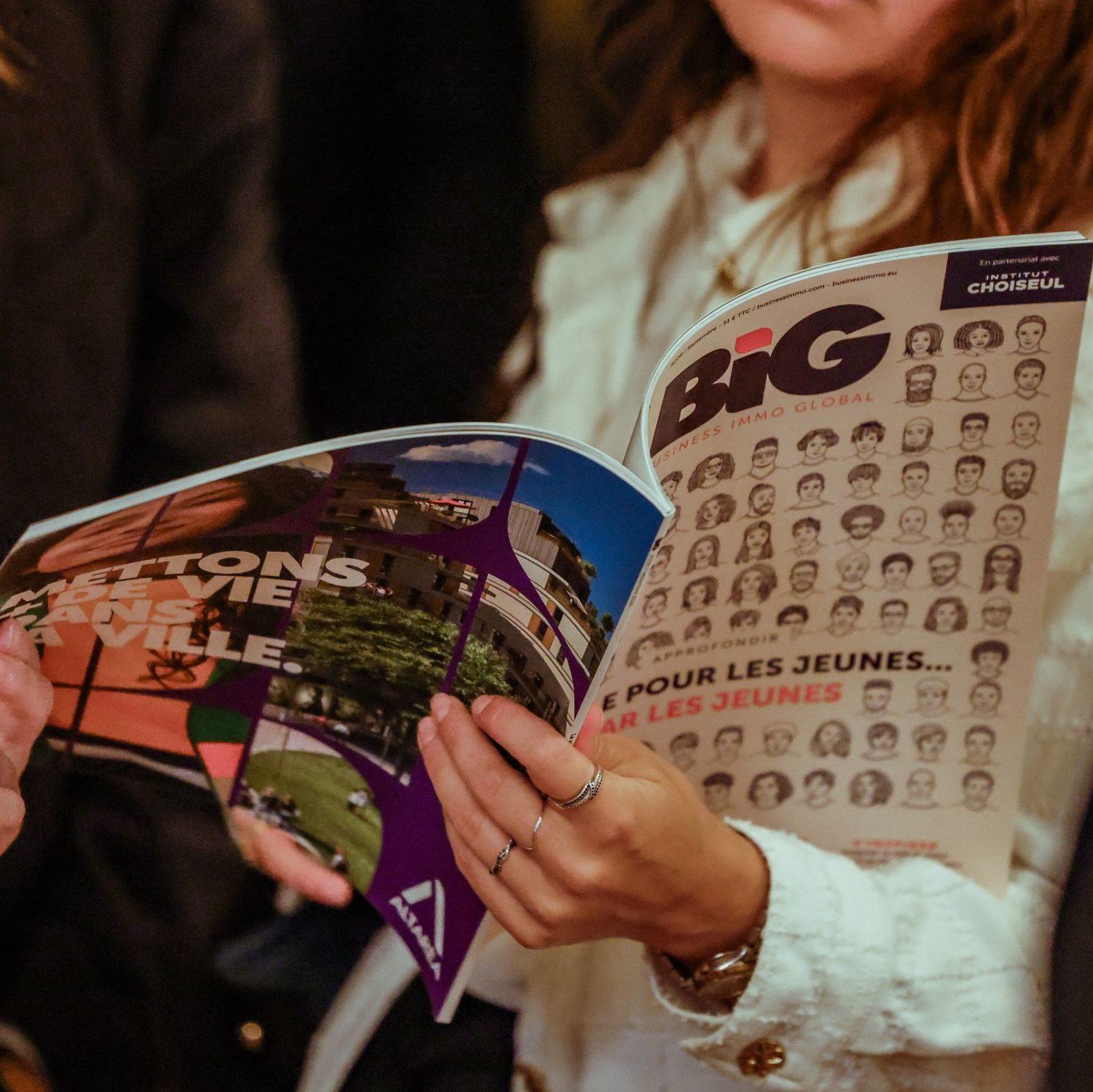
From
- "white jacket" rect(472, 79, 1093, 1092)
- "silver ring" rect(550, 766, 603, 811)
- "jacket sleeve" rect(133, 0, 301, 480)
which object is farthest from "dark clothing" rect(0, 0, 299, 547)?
"silver ring" rect(550, 766, 603, 811)

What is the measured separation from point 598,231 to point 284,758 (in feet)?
1.37

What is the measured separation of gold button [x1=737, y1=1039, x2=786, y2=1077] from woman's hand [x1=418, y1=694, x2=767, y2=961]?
6 centimetres

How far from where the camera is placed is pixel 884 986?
0.54 m

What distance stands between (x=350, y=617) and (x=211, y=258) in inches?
13.7

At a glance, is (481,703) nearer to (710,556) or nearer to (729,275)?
(710,556)

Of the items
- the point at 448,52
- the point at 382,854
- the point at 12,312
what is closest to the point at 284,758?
the point at 382,854

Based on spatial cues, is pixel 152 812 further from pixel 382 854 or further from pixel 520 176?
pixel 520 176

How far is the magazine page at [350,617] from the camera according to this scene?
439 mm

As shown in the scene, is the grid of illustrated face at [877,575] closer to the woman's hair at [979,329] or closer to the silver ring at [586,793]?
the woman's hair at [979,329]

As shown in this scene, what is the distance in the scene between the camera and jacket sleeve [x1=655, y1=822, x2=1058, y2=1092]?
53 centimetres

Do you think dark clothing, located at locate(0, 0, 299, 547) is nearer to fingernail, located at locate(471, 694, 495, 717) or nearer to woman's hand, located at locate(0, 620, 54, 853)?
woman's hand, located at locate(0, 620, 54, 853)

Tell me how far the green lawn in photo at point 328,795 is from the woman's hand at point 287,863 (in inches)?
3.2

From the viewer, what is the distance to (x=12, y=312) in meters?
0.64

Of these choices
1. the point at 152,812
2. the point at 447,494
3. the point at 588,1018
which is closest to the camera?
the point at 447,494
